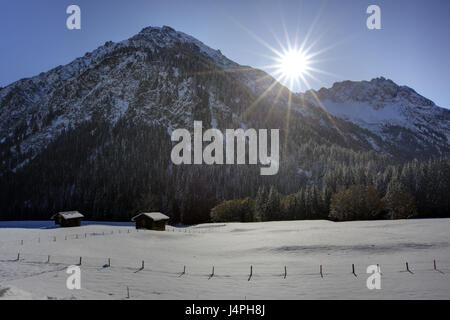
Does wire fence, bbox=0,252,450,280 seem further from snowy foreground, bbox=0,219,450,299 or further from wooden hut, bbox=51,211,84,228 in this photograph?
wooden hut, bbox=51,211,84,228

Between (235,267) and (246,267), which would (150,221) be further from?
(246,267)

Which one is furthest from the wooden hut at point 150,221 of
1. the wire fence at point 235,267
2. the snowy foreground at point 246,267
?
the wire fence at point 235,267

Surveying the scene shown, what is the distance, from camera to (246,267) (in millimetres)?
33344

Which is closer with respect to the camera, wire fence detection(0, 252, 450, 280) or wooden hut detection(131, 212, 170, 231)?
wire fence detection(0, 252, 450, 280)

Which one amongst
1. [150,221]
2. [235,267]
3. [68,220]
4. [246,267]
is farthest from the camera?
[68,220]

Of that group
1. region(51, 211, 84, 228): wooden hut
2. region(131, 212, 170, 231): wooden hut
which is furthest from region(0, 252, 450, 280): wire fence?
region(51, 211, 84, 228): wooden hut

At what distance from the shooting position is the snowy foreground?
78.2ft

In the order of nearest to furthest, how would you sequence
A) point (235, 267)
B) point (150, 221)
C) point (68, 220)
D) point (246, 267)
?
point (246, 267) < point (235, 267) < point (150, 221) < point (68, 220)

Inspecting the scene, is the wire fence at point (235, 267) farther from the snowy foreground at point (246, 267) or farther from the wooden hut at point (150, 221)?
the wooden hut at point (150, 221)

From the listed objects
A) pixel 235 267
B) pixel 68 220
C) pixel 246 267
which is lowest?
pixel 68 220

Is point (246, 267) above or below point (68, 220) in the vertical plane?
above

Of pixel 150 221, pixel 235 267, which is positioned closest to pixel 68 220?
pixel 150 221

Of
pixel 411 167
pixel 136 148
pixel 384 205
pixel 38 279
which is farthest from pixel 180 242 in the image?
pixel 136 148

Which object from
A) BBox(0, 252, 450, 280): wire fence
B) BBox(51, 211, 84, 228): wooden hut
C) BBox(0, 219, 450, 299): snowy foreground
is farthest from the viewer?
BBox(51, 211, 84, 228): wooden hut
